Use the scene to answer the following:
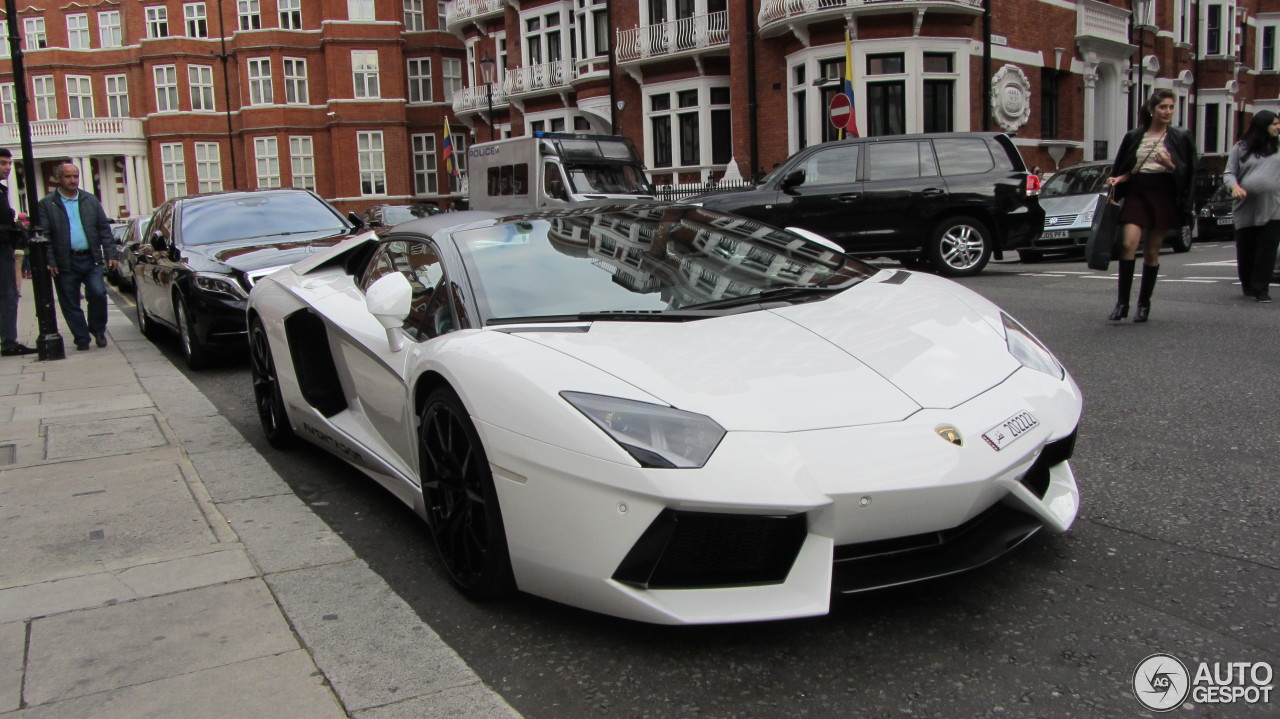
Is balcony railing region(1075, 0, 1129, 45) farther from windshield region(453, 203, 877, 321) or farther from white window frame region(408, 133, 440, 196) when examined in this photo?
white window frame region(408, 133, 440, 196)

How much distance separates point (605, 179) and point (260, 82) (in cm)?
3596

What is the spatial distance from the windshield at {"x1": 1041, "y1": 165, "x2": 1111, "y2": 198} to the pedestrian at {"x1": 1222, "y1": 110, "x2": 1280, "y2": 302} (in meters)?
7.29

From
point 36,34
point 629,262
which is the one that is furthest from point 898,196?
point 36,34

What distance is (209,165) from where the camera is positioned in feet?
167

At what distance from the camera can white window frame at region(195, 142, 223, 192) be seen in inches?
1989

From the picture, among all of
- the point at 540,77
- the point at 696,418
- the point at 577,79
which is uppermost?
the point at 540,77

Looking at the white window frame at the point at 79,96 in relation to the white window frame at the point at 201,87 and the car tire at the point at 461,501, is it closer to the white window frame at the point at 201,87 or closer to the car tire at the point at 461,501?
the white window frame at the point at 201,87

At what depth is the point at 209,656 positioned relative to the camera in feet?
9.28

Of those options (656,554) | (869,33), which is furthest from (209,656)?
(869,33)

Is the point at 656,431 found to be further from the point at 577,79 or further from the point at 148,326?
the point at 577,79

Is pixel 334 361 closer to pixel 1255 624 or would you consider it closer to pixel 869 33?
pixel 1255 624

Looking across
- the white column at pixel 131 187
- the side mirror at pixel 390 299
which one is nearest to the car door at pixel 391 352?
the side mirror at pixel 390 299

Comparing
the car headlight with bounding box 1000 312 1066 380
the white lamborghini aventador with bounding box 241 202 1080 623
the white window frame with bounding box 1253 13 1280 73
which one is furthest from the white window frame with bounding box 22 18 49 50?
the car headlight with bounding box 1000 312 1066 380

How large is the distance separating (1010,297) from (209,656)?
9.08m
